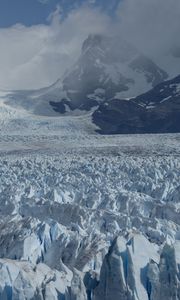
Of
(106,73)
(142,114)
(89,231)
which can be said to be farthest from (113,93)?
(89,231)

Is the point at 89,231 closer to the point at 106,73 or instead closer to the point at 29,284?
the point at 29,284

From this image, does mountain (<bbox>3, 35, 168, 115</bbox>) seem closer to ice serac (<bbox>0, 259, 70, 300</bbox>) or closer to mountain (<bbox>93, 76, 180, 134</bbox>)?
mountain (<bbox>93, 76, 180, 134</bbox>)

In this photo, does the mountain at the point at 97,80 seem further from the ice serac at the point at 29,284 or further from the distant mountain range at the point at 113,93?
the ice serac at the point at 29,284

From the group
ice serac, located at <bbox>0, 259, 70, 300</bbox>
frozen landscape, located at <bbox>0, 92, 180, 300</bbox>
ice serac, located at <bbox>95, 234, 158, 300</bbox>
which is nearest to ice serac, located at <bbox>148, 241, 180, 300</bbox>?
frozen landscape, located at <bbox>0, 92, 180, 300</bbox>

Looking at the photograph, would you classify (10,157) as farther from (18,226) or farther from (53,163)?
(18,226)

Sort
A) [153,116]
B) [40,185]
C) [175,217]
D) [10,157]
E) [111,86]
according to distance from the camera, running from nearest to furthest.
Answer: [175,217]
[40,185]
[10,157]
[153,116]
[111,86]

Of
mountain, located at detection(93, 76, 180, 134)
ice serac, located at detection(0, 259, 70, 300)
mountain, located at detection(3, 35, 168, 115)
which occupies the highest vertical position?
mountain, located at detection(3, 35, 168, 115)

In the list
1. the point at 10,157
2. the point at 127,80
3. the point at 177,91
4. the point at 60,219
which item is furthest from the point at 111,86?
the point at 60,219
